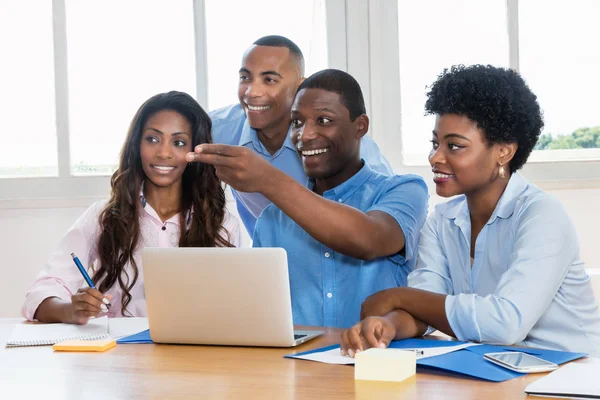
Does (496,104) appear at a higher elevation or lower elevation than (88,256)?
higher

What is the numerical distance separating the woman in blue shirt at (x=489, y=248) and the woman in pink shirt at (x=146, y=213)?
870 millimetres

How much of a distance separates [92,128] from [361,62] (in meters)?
1.34

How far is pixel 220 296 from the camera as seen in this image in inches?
62.2

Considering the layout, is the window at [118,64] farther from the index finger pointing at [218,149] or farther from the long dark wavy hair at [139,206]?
the index finger pointing at [218,149]

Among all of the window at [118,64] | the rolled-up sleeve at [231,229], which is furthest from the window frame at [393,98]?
Result: the rolled-up sleeve at [231,229]

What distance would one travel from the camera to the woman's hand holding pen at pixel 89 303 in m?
1.92

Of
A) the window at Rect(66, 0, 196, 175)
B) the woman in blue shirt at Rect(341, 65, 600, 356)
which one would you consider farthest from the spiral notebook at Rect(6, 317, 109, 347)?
the window at Rect(66, 0, 196, 175)

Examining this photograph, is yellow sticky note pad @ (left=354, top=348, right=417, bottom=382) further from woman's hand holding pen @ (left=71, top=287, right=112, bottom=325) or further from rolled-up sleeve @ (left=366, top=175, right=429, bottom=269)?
woman's hand holding pen @ (left=71, top=287, right=112, bottom=325)

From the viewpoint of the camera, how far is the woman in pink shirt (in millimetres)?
2371

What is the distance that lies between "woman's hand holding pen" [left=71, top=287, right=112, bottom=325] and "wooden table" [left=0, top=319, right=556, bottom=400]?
259mm

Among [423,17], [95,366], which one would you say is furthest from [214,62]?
[95,366]

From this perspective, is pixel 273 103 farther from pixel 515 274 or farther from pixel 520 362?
pixel 520 362

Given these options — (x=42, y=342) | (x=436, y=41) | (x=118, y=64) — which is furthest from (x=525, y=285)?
(x=118, y=64)

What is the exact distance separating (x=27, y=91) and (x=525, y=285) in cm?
285
